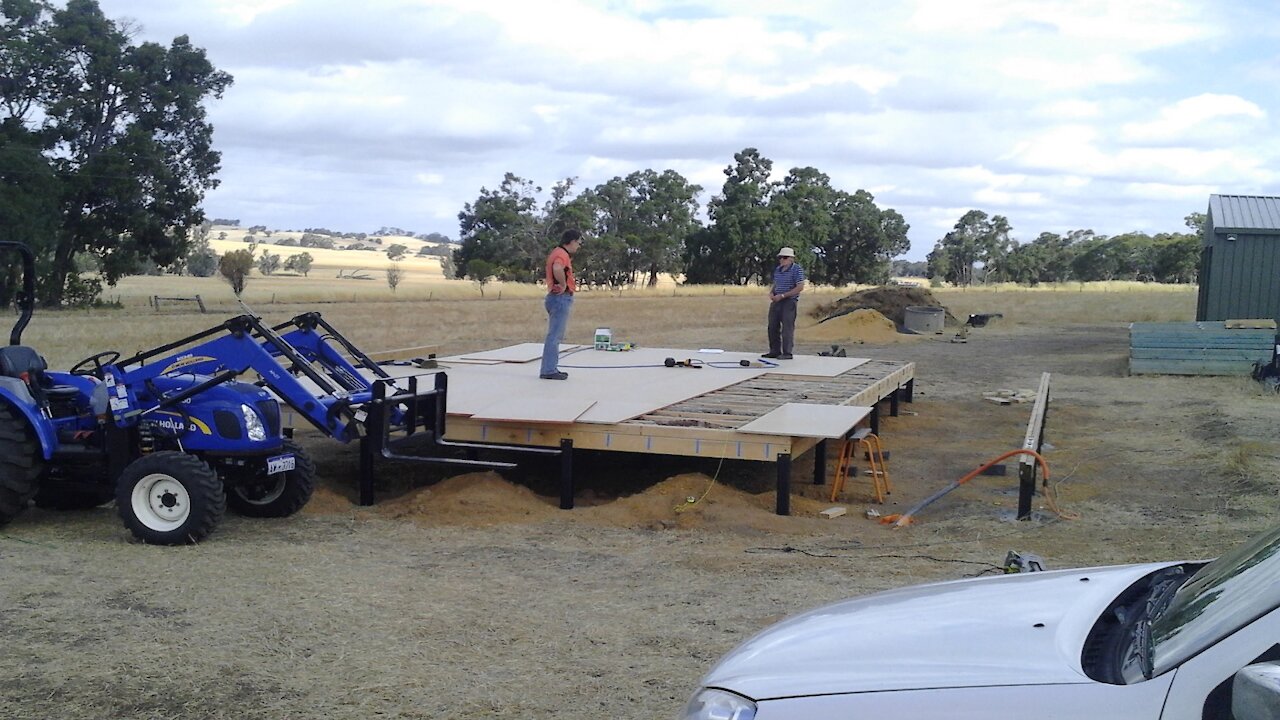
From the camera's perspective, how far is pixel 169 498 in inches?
318

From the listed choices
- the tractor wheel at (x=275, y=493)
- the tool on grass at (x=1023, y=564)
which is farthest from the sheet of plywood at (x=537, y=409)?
the tool on grass at (x=1023, y=564)

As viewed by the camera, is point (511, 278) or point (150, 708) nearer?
point (150, 708)

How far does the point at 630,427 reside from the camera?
993 centimetres

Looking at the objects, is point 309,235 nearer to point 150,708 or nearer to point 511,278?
point 511,278

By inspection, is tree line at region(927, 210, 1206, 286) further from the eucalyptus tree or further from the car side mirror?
the car side mirror

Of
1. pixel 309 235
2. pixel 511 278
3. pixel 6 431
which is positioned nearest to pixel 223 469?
pixel 6 431

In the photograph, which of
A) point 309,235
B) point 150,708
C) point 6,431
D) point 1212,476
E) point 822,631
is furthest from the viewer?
point 309,235

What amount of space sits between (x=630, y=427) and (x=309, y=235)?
196 m

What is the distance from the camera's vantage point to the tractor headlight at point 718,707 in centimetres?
292

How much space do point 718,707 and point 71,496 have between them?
7.66 metres

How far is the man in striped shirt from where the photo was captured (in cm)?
1562

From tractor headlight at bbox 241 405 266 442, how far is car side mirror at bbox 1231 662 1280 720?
719cm

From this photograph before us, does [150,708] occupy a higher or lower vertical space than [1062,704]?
lower

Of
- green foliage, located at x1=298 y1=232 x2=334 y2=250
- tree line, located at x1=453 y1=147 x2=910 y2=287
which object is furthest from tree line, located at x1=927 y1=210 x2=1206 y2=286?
green foliage, located at x1=298 y1=232 x2=334 y2=250
